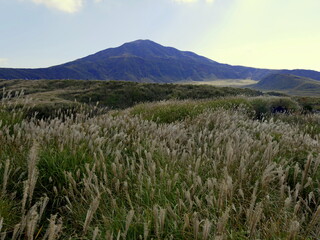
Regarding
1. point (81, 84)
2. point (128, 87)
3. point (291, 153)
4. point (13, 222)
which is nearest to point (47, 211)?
point (13, 222)

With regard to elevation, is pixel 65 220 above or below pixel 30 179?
below

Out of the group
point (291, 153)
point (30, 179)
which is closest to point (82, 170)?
point (30, 179)

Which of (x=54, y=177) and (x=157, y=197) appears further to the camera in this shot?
(x=54, y=177)

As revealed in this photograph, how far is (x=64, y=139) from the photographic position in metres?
4.55

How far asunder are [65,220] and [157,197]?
1.13 meters

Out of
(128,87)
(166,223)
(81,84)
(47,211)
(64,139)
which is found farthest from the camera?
(81,84)

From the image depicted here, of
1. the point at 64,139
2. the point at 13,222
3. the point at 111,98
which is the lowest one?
the point at 111,98

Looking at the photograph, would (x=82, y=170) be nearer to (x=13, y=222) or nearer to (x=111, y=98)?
(x=13, y=222)

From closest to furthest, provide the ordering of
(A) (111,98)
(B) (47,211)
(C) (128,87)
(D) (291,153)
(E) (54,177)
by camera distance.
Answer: (B) (47,211)
(E) (54,177)
(D) (291,153)
(A) (111,98)
(C) (128,87)

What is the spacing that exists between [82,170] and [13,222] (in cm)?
119

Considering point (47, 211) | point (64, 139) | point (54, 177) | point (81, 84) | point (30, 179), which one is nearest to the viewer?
point (30, 179)

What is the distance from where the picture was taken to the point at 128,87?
A: 41781 mm

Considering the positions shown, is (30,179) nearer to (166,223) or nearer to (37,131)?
(166,223)

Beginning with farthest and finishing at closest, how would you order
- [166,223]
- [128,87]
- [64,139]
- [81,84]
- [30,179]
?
[81,84]
[128,87]
[64,139]
[166,223]
[30,179]
